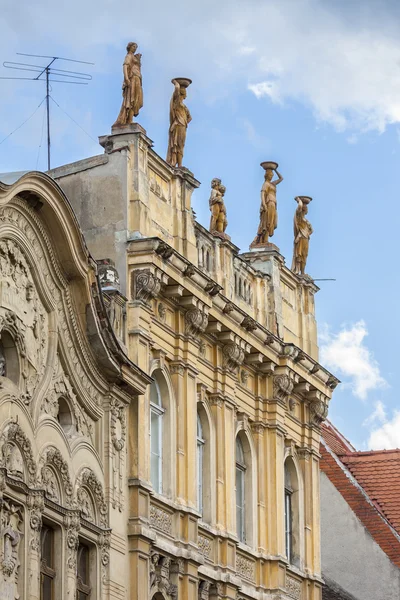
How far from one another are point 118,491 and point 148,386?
246 centimetres

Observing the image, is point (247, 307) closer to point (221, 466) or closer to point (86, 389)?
point (221, 466)

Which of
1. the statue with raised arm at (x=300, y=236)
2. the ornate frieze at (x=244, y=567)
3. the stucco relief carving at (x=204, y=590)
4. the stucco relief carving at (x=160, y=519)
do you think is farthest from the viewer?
the statue with raised arm at (x=300, y=236)

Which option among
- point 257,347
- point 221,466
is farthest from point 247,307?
point 221,466

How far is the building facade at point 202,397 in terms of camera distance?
37281 mm

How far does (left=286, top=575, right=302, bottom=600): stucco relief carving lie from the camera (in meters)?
42.1

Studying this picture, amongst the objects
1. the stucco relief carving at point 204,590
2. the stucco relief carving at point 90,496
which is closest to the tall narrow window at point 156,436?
the stucco relief carving at point 204,590

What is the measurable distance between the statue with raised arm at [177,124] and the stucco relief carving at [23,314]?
6.75 meters

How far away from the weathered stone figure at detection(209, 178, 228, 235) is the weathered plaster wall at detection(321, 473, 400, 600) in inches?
446

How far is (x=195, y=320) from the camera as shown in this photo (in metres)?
39.0

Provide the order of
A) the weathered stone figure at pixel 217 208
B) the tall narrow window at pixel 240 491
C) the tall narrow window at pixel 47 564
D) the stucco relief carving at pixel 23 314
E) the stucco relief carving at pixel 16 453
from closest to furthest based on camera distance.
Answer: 1. the stucco relief carving at pixel 16 453
2. the stucco relief carving at pixel 23 314
3. the tall narrow window at pixel 47 564
4. the tall narrow window at pixel 240 491
5. the weathered stone figure at pixel 217 208

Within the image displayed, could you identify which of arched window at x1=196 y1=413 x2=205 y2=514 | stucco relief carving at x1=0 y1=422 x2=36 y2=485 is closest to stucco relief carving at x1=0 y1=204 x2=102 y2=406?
stucco relief carving at x1=0 y1=422 x2=36 y2=485

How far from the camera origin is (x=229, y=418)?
133 feet

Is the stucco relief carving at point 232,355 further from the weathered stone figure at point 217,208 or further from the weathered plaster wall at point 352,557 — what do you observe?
the weathered plaster wall at point 352,557

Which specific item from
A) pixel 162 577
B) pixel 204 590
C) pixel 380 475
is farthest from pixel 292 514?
pixel 380 475
